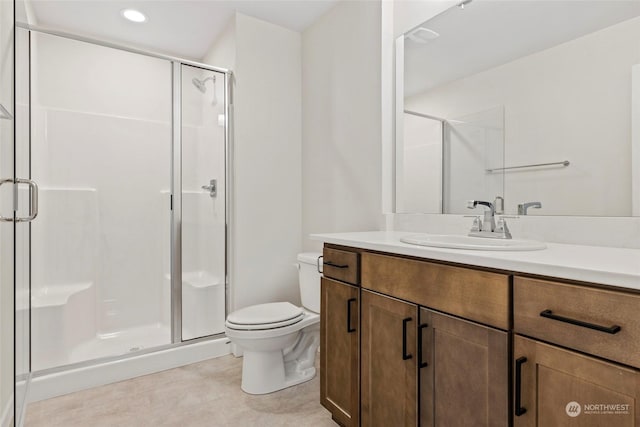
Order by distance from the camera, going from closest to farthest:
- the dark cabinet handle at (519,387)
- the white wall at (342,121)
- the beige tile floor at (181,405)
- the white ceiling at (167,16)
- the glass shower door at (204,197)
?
1. the dark cabinet handle at (519,387)
2. the beige tile floor at (181,405)
3. the white wall at (342,121)
4. the white ceiling at (167,16)
5. the glass shower door at (204,197)

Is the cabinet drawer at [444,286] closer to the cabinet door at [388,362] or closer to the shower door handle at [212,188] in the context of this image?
the cabinet door at [388,362]

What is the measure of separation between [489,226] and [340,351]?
0.83 metres

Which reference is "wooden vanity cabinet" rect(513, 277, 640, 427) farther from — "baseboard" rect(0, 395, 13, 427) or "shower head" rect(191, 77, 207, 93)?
"shower head" rect(191, 77, 207, 93)

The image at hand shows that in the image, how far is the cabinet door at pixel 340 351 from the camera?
147 cm

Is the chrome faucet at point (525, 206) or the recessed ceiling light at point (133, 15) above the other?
the recessed ceiling light at point (133, 15)

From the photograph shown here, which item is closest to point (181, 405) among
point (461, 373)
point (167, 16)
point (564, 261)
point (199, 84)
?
point (461, 373)

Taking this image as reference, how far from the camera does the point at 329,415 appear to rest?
1.78 meters

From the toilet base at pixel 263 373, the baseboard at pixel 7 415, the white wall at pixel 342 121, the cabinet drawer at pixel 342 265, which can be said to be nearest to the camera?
the baseboard at pixel 7 415

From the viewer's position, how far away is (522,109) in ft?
4.81

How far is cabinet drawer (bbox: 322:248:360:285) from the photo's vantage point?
4.81 ft

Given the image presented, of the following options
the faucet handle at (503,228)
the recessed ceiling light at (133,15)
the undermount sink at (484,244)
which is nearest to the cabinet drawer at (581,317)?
the undermount sink at (484,244)

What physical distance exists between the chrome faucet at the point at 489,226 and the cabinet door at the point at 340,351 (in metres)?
0.57

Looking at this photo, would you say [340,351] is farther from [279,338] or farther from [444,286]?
[444,286]

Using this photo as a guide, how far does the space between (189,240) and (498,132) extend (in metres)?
2.06
